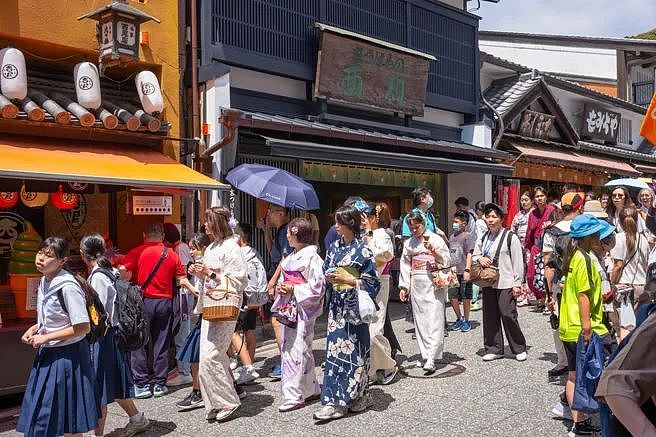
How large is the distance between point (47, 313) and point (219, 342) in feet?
5.66

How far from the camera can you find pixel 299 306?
20.3ft

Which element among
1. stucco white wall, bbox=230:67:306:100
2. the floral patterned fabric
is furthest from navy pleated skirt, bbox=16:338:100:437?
stucco white wall, bbox=230:67:306:100

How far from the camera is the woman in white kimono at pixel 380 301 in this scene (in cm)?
691

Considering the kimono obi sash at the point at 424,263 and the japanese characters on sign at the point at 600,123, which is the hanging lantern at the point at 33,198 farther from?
the japanese characters on sign at the point at 600,123

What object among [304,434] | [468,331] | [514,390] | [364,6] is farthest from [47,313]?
[364,6]

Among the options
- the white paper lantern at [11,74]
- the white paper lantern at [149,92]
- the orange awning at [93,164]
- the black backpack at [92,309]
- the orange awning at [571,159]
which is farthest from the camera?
the orange awning at [571,159]

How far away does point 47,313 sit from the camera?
4.59 m

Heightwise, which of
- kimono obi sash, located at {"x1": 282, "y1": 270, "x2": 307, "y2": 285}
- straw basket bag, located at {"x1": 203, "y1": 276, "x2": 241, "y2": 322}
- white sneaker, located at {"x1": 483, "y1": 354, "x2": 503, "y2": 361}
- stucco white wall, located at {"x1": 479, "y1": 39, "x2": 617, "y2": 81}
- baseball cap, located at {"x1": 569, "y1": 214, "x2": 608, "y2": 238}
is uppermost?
stucco white wall, located at {"x1": 479, "y1": 39, "x2": 617, "y2": 81}

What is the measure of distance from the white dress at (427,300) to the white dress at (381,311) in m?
0.32

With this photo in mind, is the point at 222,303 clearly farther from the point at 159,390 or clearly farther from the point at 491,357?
the point at 491,357

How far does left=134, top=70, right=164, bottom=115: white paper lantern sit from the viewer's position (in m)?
8.33

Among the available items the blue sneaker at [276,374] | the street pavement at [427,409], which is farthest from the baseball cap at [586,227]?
the blue sneaker at [276,374]

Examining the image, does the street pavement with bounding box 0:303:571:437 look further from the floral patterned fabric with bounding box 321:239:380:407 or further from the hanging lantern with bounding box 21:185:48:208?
the hanging lantern with bounding box 21:185:48:208

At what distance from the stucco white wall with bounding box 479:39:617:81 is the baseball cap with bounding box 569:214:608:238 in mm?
19871
